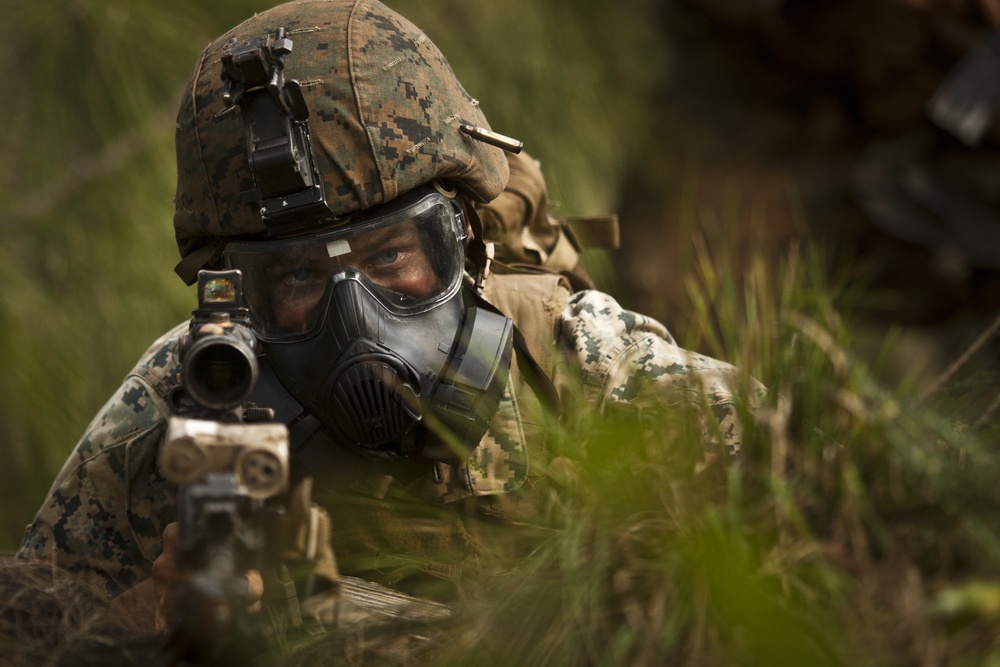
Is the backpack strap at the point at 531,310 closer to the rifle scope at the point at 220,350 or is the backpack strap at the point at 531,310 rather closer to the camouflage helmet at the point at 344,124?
the camouflage helmet at the point at 344,124

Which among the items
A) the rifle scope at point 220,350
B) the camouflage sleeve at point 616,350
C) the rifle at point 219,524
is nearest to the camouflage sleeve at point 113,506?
the camouflage sleeve at point 616,350

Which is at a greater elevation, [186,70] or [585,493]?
[186,70]

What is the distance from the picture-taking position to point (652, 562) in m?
1.25

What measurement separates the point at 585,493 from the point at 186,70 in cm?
270

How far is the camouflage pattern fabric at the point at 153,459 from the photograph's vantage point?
236 cm

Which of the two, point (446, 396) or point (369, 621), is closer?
point (369, 621)

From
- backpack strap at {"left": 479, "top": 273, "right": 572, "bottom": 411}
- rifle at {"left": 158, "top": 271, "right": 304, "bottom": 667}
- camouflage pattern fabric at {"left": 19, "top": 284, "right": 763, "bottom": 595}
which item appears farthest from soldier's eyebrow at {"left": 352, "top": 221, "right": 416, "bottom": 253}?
rifle at {"left": 158, "top": 271, "right": 304, "bottom": 667}

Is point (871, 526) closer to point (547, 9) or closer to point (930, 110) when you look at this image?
point (547, 9)

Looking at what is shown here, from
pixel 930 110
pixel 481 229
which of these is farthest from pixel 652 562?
pixel 930 110

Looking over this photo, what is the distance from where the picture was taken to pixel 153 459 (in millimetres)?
2535

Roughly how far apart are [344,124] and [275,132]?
0.14 metres

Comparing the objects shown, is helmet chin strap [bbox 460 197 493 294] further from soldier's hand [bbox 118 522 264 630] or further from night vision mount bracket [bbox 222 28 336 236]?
soldier's hand [bbox 118 522 264 630]

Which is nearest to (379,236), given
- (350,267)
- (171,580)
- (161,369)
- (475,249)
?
(350,267)

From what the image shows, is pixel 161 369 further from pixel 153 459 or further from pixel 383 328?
pixel 383 328
